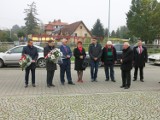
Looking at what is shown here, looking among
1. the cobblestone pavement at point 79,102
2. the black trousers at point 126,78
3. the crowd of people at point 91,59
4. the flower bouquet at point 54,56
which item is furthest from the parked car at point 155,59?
the flower bouquet at point 54,56

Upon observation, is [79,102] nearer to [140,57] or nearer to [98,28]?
[140,57]

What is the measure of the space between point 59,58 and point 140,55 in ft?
12.7

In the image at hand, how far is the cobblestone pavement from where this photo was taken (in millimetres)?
6750

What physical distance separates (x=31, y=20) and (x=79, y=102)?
88.4m

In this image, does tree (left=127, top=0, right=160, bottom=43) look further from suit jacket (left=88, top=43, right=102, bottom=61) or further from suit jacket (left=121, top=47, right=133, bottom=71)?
suit jacket (left=121, top=47, right=133, bottom=71)

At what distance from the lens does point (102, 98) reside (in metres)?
8.70

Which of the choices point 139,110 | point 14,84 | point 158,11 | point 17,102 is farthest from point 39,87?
point 158,11

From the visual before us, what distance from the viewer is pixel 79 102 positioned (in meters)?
8.11

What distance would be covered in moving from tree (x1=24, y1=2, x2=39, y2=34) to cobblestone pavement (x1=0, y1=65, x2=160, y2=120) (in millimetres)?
83734

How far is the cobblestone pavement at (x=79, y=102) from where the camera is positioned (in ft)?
22.1

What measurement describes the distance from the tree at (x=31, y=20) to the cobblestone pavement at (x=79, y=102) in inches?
3297

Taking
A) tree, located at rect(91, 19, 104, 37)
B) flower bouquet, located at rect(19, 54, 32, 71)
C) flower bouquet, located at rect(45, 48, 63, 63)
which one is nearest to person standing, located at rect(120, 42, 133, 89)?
flower bouquet, located at rect(45, 48, 63, 63)

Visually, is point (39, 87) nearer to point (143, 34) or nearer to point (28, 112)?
point (28, 112)

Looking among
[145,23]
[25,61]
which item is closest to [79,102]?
[25,61]
